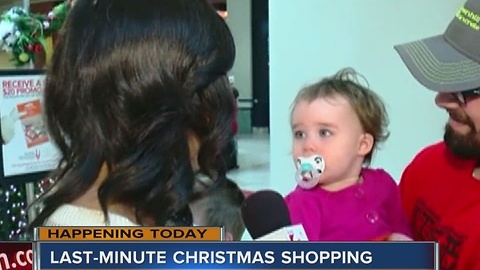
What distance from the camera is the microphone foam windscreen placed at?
25.9 inches

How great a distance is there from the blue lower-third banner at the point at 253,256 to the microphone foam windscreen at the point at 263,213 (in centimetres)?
18

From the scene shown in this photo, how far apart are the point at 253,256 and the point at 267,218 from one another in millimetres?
252

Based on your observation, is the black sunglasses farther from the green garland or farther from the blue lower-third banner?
the green garland

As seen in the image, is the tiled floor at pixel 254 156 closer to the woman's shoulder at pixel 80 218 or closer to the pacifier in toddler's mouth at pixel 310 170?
the pacifier in toddler's mouth at pixel 310 170

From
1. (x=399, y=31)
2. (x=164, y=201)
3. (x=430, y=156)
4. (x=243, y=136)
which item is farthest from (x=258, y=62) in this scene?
(x=164, y=201)

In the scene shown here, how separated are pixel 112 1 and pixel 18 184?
3.76 feet

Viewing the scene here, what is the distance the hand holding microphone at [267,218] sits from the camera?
643 millimetres

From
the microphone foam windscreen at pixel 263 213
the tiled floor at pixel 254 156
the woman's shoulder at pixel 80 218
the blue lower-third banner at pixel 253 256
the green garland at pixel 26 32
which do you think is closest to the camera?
the blue lower-third banner at pixel 253 256

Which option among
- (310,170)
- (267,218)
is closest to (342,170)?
(310,170)

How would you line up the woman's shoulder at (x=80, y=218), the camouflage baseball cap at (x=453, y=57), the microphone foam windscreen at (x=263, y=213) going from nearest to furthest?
1. the woman's shoulder at (x=80, y=218)
2. the microphone foam windscreen at (x=263, y=213)
3. the camouflage baseball cap at (x=453, y=57)

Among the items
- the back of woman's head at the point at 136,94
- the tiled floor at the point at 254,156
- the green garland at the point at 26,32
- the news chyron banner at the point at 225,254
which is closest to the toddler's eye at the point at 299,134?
the back of woman's head at the point at 136,94

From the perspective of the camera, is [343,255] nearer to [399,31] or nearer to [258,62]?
[399,31]

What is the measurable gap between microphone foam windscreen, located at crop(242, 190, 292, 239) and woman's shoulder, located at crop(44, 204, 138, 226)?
13cm

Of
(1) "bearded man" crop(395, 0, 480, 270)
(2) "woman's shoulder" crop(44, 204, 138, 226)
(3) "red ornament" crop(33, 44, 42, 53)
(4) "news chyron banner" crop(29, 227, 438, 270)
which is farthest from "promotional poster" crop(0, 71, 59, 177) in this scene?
(4) "news chyron banner" crop(29, 227, 438, 270)
